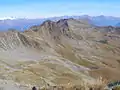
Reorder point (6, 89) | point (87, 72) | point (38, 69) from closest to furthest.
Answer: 1. point (6, 89)
2. point (38, 69)
3. point (87, 72)

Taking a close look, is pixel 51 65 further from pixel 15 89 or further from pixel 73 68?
pixel 15 89

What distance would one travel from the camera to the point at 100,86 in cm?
2047

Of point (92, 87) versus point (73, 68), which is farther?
point (73, 68)

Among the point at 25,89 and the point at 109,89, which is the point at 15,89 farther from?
the point at 109,89

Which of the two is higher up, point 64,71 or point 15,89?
point 15,89

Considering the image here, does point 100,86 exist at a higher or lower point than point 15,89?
higher

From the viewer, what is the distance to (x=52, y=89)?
2256 centimetres

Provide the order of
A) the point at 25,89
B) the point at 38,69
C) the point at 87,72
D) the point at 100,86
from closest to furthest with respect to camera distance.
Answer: the point at 100,86
the point at 25,89
the point at 38,69
the point at 87,72

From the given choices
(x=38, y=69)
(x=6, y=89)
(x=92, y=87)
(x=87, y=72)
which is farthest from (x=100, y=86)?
(x=87, y=72)

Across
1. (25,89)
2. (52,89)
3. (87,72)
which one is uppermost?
(52,89)

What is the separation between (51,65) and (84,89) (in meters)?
162

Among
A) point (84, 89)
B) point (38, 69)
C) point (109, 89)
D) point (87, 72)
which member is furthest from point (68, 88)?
point (87, 72)

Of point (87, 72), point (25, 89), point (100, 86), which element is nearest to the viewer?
point (100, 86)

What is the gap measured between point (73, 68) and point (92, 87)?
17391cm
